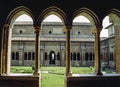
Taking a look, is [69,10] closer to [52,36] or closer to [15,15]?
[15,15]

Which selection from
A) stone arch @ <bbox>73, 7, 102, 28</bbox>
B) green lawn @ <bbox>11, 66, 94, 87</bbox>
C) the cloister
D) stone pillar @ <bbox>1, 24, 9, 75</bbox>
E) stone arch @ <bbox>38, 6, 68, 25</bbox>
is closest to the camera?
the cloister

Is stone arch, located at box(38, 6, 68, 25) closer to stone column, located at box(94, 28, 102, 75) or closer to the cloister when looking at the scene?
the cloister

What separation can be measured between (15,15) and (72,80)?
391 centimetres

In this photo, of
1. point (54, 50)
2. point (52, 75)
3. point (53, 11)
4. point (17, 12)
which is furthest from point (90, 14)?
point (54, 50)

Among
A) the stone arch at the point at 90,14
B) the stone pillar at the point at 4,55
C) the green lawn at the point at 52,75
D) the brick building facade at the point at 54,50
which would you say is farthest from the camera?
the brick building facade at the point at 54,50

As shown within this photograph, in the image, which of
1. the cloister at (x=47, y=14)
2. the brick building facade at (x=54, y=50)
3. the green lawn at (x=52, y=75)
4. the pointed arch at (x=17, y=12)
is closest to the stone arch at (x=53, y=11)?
the cloister at (x=47, y=14)

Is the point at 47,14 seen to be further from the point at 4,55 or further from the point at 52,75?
the point at 52,75

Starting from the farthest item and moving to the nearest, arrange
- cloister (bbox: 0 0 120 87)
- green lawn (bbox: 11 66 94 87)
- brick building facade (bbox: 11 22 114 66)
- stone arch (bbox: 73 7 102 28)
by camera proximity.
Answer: brick building facade (bbox: 11 22 114 66)
green lawn (bbox: 11 66 94 87)
stone arch (bbox: 73 7 102 28)
cloister (bbox: 0 0 120 87)

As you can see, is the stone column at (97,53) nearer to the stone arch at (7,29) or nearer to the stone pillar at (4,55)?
the stone arch at (7,29)

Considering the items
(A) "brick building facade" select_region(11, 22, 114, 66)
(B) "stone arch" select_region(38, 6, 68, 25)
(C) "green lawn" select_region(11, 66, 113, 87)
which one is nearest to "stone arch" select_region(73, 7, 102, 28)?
(B) "stone arch" select_region(38, 6, 68, 25)

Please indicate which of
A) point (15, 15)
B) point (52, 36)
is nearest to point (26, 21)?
point (52, 36)

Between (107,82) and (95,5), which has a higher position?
(95,5)

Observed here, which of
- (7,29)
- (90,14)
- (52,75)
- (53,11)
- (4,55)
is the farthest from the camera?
(52,75)

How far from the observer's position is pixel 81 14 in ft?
33.6
